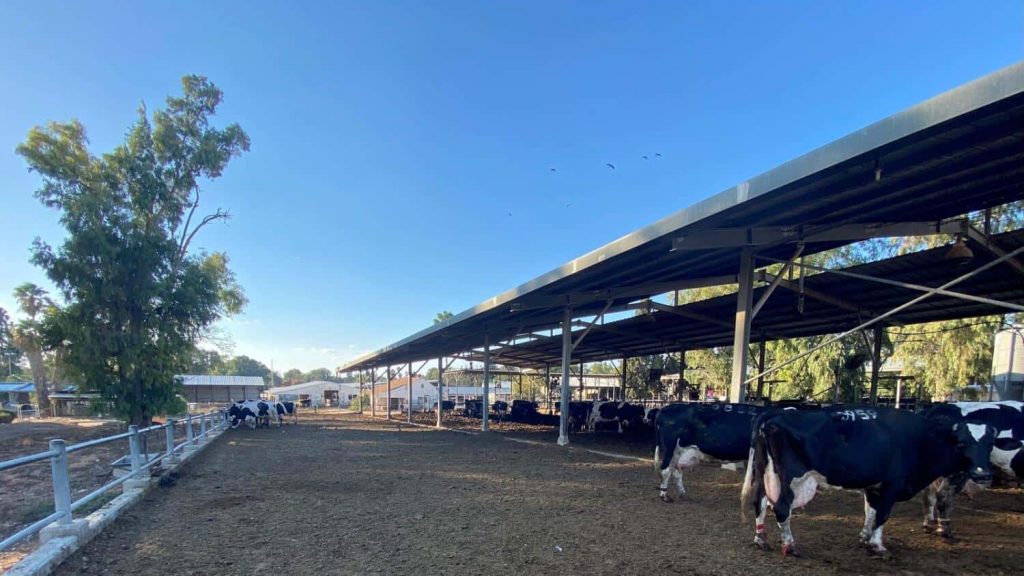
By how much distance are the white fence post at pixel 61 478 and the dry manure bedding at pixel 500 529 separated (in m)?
0.42

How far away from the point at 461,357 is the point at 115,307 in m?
14.0

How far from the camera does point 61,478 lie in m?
4.81

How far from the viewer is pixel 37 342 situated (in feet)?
57.5

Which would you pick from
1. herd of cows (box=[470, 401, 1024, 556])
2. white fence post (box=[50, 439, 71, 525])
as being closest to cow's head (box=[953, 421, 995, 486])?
herd of cows (box=[470, 401, 1024, 556])

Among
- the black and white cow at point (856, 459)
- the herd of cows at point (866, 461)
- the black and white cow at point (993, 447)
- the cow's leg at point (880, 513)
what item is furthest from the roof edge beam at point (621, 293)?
the cow's leg at point (880, 513)

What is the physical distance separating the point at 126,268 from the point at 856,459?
2011 centimetres

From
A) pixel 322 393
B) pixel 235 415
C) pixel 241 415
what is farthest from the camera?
pixel 322 393

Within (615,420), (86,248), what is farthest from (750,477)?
(86,248)

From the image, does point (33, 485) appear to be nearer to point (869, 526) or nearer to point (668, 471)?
point (668, 471)

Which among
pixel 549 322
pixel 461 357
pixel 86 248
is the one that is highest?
pixel 86 248

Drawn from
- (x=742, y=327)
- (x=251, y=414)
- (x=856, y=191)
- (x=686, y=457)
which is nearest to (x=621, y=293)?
(x=742, y=327)

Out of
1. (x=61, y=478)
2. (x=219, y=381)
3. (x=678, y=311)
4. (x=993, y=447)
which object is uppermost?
(x=678, y=311)

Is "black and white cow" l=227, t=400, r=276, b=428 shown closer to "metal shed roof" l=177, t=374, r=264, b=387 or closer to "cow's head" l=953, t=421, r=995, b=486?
"cow's head" l=953, t=421, r=995, b=486

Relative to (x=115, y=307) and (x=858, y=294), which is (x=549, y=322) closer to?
(x=858, y=294)
